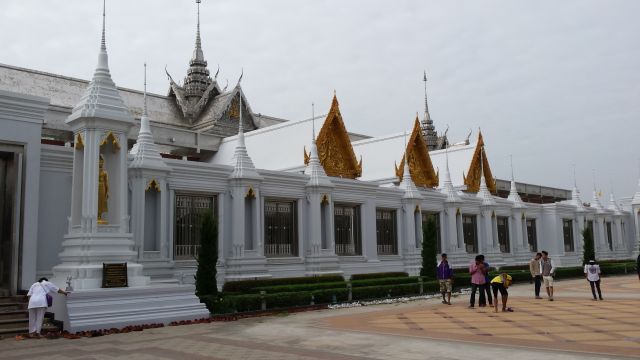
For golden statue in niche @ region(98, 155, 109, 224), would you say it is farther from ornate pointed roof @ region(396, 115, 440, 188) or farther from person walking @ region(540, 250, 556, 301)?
ornate pointed roof @ region(396, 115, 440, 188)

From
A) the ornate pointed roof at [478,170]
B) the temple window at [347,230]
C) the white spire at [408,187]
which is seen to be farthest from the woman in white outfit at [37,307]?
the ornate pointed roof at [478,170]

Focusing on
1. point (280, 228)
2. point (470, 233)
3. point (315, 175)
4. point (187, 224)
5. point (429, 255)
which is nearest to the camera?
point (187, 224)

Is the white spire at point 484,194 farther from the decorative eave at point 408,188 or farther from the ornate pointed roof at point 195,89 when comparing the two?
the ornate pointed roof at point 195,89

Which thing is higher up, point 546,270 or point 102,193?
point 102,193

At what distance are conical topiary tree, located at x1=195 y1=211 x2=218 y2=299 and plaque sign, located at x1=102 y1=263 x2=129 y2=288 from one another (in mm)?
2413

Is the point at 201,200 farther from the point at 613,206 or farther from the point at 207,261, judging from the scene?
the point at 613,206

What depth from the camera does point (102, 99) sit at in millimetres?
14898

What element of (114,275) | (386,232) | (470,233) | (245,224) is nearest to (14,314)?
(114,275)

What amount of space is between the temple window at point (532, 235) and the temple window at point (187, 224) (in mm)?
25758

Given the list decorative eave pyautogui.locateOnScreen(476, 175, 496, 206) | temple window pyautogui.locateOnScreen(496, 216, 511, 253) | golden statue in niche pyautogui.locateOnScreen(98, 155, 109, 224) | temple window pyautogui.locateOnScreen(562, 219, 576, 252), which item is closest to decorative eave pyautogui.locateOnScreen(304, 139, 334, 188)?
golden statue in niche pyautogui.locateOnScreen(98, 155, 109, 224)

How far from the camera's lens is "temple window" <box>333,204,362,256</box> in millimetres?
24109

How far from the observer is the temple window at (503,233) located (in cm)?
3519

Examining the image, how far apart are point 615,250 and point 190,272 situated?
39.2m

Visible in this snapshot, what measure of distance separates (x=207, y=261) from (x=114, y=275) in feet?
9.24
